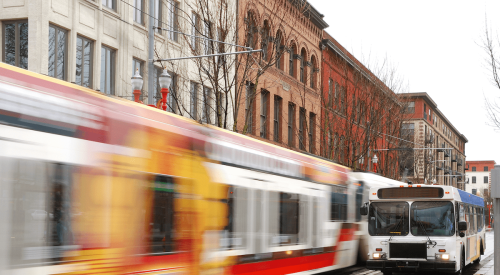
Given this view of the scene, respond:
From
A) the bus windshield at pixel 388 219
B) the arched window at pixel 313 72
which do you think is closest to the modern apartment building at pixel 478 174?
the arched window at pixel 313 72

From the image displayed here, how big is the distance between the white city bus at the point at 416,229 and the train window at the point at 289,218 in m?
4.02

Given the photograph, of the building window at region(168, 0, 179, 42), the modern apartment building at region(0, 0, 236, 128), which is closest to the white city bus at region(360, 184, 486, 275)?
the modern apartment building at region(0, 0, 236, 128)

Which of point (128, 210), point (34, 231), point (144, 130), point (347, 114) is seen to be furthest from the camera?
point (347, 114)

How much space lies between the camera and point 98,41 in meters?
21.7

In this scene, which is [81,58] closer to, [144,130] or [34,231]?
[144,130]

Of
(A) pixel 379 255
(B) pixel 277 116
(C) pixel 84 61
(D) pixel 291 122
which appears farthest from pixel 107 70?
(D) pixel 291 122

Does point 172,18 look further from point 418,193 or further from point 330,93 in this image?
point 330,93

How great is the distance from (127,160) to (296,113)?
32.6 meters

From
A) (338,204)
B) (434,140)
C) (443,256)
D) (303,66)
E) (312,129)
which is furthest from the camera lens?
(434,140)

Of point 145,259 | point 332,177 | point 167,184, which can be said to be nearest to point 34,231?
point 145,259

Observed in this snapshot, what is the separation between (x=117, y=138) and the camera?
22.6 feet

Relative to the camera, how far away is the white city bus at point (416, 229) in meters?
15.1

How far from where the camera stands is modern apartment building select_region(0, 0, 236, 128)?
19.1 meters

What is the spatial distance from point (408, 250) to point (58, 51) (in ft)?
41.6
